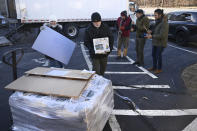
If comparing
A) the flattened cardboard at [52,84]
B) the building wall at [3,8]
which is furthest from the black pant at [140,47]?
the building wall at [3,8]

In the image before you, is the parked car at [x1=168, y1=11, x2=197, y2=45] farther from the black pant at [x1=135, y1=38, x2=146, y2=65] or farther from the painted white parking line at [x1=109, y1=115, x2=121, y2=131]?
the painted white parking line at [x1=109, y1=115, x2=121, y2=131]

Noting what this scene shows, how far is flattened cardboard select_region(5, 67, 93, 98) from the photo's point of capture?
2787mm

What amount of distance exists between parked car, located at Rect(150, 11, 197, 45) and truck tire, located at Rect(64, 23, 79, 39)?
15.4 feet

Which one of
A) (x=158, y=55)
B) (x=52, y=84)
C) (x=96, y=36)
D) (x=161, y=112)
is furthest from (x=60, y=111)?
(x=158, y=55)

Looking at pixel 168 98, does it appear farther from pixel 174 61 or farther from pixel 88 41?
pixel 174 61

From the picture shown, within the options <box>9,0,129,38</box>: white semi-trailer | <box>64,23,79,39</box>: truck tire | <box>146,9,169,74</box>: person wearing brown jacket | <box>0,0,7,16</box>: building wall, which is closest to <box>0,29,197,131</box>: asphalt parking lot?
<box>146,9,169,74</box>: person wearing brown jacket

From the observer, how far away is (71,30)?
12.5 meters

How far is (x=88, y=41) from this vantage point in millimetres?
4418

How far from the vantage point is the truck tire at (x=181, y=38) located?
9777 millimetres

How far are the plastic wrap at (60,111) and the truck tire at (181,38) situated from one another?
7.92 meters

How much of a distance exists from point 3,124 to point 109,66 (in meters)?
4.08

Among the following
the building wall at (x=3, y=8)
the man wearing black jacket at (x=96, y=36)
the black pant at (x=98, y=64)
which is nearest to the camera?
the man wearing black jacket at (x=96, y=36)

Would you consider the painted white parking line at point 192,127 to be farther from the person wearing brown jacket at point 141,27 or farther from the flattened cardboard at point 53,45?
the person wearing brown jacket at point 141,27

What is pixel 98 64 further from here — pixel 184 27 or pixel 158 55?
pixel 184 27
